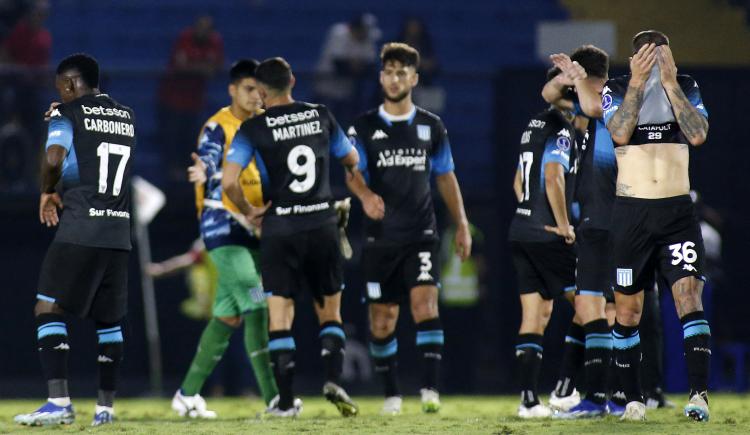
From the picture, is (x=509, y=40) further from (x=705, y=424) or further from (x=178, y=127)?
(x=705, y=424)

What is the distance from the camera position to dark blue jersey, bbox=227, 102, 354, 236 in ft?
32.4

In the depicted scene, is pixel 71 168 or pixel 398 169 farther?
pixel 398 169

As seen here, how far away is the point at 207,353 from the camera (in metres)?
10.9

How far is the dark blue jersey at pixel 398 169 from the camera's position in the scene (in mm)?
10648

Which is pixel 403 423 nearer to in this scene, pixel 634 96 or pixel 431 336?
pixel 431 336

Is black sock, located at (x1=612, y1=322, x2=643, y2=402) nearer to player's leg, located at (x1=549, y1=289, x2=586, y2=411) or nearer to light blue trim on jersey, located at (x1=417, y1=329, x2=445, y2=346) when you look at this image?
player's leg, located at (x1=549, y1=289, x2=586, y2=411)

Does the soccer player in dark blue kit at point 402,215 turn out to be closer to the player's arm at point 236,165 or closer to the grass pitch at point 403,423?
the grass pitch at point 403,423

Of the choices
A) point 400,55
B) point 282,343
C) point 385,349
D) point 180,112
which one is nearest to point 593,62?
point 400,55

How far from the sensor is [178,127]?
15.8 meters

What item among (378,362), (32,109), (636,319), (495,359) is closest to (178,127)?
(32,109)

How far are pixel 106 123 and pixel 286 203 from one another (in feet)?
4.40


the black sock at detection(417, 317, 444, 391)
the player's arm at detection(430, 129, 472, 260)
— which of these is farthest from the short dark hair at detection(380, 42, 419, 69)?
the black sock at detection(417, 317, 444, 391)

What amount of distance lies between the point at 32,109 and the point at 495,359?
5664mm

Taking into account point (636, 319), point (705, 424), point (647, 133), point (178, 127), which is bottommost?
point (705, 424)
